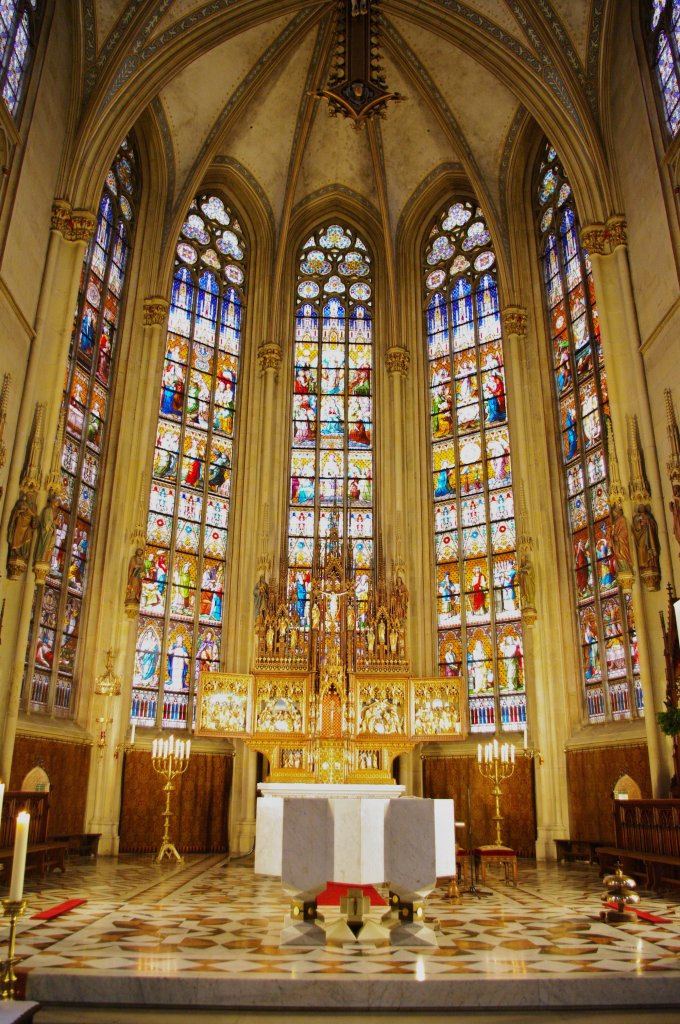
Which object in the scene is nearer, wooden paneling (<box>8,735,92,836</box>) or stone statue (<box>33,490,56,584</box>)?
stone statue (<box>33,490,56,584</box>)

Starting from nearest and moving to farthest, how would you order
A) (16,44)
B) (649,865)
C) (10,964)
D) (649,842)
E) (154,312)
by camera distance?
(10,964) → (649,865) → (649,842) → (16,44) → (154,312)

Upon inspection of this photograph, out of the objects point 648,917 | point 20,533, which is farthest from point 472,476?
point 648,917

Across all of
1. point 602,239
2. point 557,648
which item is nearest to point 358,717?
point 557,648

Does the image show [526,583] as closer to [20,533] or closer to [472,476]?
[472,476]

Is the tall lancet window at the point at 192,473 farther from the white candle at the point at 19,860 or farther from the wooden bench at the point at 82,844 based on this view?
the white candle at the point at 19,860

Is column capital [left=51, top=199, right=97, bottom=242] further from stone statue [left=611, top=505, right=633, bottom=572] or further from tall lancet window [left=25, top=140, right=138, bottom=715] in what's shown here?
stone statue [left=611, top=505, right=633, bottom=572]

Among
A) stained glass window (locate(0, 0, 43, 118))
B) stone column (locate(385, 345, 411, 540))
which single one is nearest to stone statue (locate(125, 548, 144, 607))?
stone column (locate(385, 345, 411, 540))

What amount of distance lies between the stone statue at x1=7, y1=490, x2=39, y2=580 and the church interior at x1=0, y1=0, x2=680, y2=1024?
0.06m

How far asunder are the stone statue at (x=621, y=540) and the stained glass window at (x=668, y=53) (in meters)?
6.76

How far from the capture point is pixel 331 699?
15.8 m

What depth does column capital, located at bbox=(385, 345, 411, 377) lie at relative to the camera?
68.8 feet

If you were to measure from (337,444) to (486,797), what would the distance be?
9296 mm

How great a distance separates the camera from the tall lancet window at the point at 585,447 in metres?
15.5

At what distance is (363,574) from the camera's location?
65.1 feet
